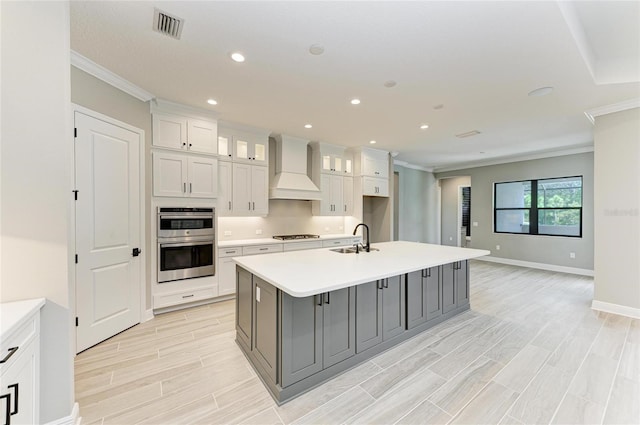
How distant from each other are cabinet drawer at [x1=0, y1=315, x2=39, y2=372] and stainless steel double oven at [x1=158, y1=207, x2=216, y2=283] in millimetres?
2028

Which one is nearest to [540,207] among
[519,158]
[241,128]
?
[519,158]

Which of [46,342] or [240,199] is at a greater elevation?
[240,199]

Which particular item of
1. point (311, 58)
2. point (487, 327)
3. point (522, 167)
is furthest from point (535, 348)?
point (522, 167)

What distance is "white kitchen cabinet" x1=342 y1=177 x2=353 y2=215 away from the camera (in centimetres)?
572

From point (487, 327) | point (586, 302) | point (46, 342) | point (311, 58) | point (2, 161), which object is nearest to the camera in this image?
point (2, 161)

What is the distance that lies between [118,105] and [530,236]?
861cm

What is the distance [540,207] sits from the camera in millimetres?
6344

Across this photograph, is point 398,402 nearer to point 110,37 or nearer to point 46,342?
point 46,342

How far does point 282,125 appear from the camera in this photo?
13.9 ft

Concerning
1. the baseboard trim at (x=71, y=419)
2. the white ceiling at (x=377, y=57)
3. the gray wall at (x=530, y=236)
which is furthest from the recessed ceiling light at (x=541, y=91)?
the baseboard trim at (x=71, y=419)

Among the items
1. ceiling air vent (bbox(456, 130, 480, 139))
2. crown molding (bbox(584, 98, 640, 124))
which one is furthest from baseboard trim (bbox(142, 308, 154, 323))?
crown molding (bbox(584, 98, 640, 124))

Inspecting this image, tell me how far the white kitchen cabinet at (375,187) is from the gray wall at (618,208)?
3.49 meters

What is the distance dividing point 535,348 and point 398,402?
5.85ft

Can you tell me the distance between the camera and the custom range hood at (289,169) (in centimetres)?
477
